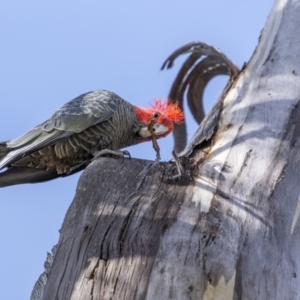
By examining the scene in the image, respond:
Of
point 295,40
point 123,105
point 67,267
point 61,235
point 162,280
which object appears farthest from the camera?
point 123,105

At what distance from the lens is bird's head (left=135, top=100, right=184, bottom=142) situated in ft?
16.6

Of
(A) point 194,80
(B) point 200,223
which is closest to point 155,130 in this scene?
(A) point 194,80

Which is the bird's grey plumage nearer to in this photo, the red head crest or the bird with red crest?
the bird with red crest

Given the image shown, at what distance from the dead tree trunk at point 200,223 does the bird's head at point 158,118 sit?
1.18 m

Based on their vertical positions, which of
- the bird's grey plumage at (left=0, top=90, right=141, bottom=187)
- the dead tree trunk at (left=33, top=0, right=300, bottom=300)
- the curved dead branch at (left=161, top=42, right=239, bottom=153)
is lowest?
the dead tree trunk at (left=33, top=0, right=300, bottom=300)

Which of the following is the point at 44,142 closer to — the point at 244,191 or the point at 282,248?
the point at 244,191

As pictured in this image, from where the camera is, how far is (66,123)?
462 centimetres

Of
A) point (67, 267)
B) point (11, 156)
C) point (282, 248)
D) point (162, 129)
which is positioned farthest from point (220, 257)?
point (162, 129)

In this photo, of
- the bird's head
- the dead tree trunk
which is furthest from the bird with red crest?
the dead tree trunk

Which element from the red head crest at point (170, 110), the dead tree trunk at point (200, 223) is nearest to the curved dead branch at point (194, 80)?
the red head crest at point (170, 110)

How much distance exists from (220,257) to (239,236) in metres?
0.20

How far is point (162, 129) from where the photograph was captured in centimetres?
508

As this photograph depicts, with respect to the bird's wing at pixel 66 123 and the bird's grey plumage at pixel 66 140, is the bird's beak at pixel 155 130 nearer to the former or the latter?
the bird's grey plumage at pixel 66 140

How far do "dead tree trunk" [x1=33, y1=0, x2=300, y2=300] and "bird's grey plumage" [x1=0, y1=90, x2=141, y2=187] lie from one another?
1.10 m
